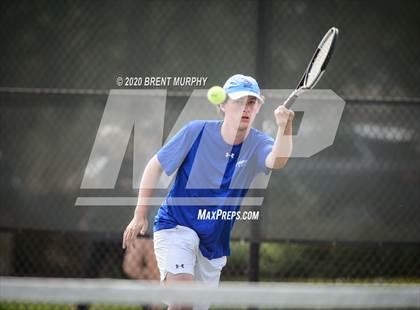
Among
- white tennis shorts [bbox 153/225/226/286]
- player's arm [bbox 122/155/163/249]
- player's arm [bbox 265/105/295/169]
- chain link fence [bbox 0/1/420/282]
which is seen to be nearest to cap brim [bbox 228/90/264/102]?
player's arm [bbox 265/105/295/169]

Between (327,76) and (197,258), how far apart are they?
2208mm

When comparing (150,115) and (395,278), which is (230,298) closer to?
(150,115)

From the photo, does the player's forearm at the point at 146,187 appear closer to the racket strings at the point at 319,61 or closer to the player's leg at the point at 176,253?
the player's leg at the point at 176,253

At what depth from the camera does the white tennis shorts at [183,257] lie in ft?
13.1

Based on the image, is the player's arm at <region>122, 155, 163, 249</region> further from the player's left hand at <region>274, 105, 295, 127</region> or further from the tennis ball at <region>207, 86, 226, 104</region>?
the player's left hand at <region>274, 105, 295, 127</region>

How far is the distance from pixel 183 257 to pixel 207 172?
63 cm

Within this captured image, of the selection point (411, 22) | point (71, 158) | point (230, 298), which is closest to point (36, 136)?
point (71, 158)

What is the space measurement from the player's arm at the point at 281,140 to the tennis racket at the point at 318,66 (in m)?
0.09

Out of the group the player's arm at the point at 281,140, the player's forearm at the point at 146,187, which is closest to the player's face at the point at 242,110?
the player's arm at the point at 281,140

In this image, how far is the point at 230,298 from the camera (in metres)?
2.25

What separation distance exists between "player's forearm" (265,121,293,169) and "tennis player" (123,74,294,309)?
24 millimetres

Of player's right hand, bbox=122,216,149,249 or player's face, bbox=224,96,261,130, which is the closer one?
player's right hand, bbox=122,216,149,249

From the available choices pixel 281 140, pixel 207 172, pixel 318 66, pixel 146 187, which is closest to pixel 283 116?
pixel 281 140

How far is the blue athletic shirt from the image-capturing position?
4.21m
